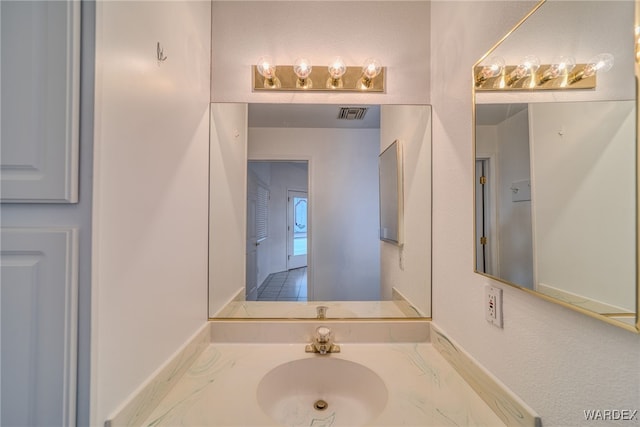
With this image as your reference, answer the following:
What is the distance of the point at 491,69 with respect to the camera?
0.79 metres

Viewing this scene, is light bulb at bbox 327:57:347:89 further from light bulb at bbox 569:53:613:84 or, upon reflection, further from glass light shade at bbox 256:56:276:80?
light bulb at bbox 569:53:613:84

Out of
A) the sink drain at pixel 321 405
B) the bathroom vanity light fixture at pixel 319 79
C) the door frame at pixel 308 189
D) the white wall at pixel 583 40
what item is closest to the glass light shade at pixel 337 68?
the bathroom vanity light fixture at pixel 319 79

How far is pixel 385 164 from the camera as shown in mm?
1339

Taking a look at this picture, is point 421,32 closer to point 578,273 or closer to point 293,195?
point 293,195

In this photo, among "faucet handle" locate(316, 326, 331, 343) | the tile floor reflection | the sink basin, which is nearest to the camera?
the sink basin

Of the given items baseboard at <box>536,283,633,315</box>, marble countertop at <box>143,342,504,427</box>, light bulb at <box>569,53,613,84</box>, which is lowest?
marble countertop at <box>143,342,504,427</box>

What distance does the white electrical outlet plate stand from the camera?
29.5 inches

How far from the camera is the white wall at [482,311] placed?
496 millimetres

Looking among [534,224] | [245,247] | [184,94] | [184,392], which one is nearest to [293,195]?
[245,247]

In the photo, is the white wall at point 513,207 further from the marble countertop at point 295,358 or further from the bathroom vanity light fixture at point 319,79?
the bathroom vanity light fixture at point 319,79

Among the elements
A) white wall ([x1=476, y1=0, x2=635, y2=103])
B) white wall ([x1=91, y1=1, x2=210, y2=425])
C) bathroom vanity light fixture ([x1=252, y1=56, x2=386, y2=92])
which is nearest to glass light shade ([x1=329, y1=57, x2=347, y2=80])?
bathroom vanity light fixture ([x1=252, y1=56, x2=386, y2=92])

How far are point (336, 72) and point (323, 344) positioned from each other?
1.22 m

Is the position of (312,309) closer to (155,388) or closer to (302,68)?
(155,388)

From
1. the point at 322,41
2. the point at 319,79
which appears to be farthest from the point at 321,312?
the point at 322,41
